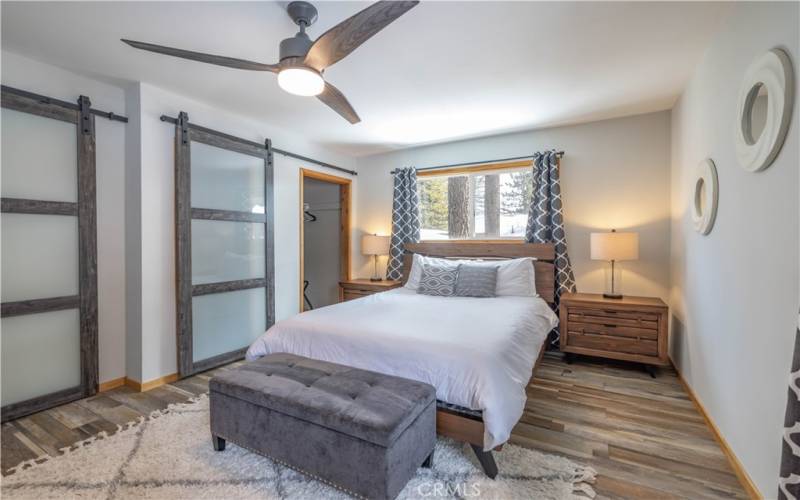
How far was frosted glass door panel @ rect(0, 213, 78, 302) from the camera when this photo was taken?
2.38m

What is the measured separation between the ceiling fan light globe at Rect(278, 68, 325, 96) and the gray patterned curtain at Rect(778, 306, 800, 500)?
2.21 meters

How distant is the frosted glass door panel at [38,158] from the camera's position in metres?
2.37

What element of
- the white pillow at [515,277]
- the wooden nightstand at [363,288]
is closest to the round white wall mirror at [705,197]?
the white pillow at [515,277]

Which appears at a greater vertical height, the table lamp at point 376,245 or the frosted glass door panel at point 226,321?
the table lamp at point 376,245

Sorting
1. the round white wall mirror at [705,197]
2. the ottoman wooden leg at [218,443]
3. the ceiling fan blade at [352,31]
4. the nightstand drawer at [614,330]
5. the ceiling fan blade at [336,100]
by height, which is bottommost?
the ottoman wooden leg at [218,443]

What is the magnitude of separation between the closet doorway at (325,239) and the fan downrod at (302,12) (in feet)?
10.6

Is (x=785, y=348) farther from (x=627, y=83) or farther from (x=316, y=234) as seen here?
(x=316, y=234)

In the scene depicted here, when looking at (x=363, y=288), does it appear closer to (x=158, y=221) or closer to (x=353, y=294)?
(x=353, y=294)

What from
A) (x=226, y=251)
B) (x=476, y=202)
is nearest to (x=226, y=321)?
(x=226, y=251)

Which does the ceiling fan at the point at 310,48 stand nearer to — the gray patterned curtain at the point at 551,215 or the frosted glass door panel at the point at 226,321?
the frosted glass door panel at the point at 226,321

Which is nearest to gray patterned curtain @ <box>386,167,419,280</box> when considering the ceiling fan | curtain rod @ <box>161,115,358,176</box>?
curtain rod @ <box>161,115,358,176</box>

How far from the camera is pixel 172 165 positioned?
304 centimetres

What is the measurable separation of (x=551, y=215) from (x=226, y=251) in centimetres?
346

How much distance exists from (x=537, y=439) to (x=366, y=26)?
243 centimetres
